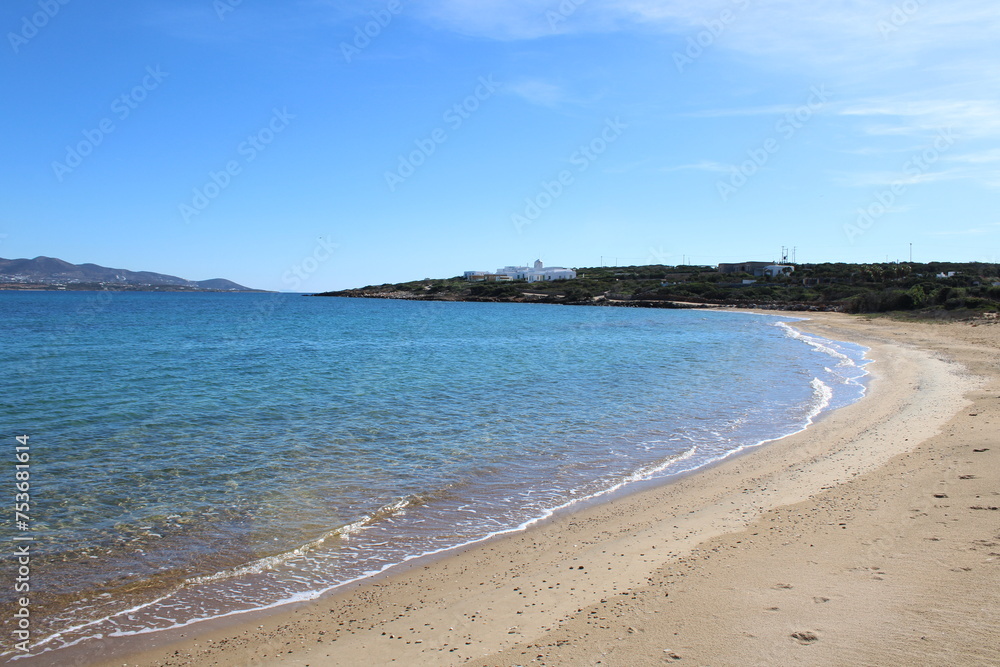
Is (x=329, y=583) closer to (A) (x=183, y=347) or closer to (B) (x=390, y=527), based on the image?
(B) (x=390, y=527)

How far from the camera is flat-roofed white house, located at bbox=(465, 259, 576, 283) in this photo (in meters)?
148

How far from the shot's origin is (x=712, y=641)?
14.9 ft

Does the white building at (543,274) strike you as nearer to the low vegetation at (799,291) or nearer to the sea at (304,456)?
the low vegetation at (799,291)

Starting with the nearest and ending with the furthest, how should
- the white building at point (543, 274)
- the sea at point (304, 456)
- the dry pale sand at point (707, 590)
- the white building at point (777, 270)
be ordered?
the dry pale sand at point (707, 590) → the sea at point (304, 456) → the white building at point (777, 270) → the white building at point (543, 274)

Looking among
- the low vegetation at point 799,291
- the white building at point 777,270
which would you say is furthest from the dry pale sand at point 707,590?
the white building at point 777,270

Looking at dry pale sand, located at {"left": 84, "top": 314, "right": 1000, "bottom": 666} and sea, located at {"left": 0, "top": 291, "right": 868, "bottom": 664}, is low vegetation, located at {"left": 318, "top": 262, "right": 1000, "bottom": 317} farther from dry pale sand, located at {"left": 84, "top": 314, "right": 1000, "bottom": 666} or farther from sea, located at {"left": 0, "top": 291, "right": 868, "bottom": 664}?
dry pale sand, located at {"left": 84, "top": 314, "right": 1000, "bottom": 666}

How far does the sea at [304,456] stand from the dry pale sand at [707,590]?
0.77m

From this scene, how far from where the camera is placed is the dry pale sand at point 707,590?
450cm

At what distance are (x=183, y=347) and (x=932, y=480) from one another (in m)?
32.2

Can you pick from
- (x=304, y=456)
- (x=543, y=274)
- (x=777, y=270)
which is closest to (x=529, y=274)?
(x=543, y=274)

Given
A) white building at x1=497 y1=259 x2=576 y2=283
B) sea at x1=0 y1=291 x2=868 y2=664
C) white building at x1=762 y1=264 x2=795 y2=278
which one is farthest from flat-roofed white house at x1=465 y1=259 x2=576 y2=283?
sea at x1=0 y1=291 x2=868 y2=664

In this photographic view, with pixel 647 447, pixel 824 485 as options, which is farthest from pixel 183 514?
pixel 824 485

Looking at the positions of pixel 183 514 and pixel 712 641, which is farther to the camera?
pixel 183 514

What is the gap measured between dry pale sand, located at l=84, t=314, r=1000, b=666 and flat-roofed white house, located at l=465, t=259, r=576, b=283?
133 meters
